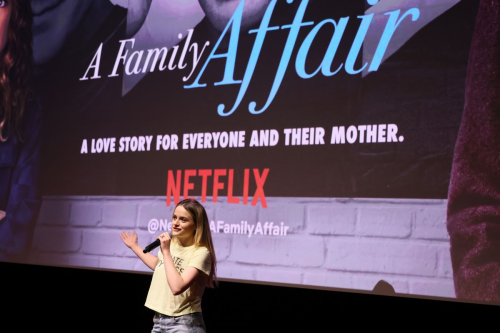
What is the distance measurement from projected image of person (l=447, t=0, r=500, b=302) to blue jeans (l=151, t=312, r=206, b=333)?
3.76ft

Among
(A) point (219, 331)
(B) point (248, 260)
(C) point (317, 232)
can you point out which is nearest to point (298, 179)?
(C) point (317, 232)

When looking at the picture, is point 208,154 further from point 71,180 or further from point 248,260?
point 71,180

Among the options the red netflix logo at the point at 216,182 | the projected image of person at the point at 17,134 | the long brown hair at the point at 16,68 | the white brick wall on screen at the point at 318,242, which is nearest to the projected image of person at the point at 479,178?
the white brick wall on screen at the point at 318,242

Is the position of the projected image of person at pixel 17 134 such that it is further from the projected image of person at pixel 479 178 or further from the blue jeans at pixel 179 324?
the projected image of person at pixel 479 178

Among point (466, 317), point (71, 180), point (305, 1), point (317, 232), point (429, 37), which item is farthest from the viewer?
point (71, 180)

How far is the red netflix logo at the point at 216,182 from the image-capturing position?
3.40 m

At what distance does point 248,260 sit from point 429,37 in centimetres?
142

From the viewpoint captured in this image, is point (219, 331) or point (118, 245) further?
point (118, 245)

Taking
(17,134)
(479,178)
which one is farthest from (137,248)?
(17,134)

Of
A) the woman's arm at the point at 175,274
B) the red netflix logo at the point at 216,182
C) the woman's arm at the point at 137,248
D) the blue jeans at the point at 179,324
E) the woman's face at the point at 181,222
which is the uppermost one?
the red netflix logo at the point at 216,182

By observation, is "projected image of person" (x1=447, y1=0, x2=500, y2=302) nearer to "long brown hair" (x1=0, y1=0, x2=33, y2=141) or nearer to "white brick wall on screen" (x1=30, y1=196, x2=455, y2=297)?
"white brick wall on screen" (x1=30, y1=196, x2=455, y2=297)

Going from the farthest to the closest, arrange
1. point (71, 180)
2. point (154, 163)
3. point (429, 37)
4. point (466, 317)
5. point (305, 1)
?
point (71, 180) < point (154, 163) < point (305, 1) < point (429, 37) < point (466, 317)

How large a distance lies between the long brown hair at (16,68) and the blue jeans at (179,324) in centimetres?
223

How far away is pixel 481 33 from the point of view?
290 centimetres
